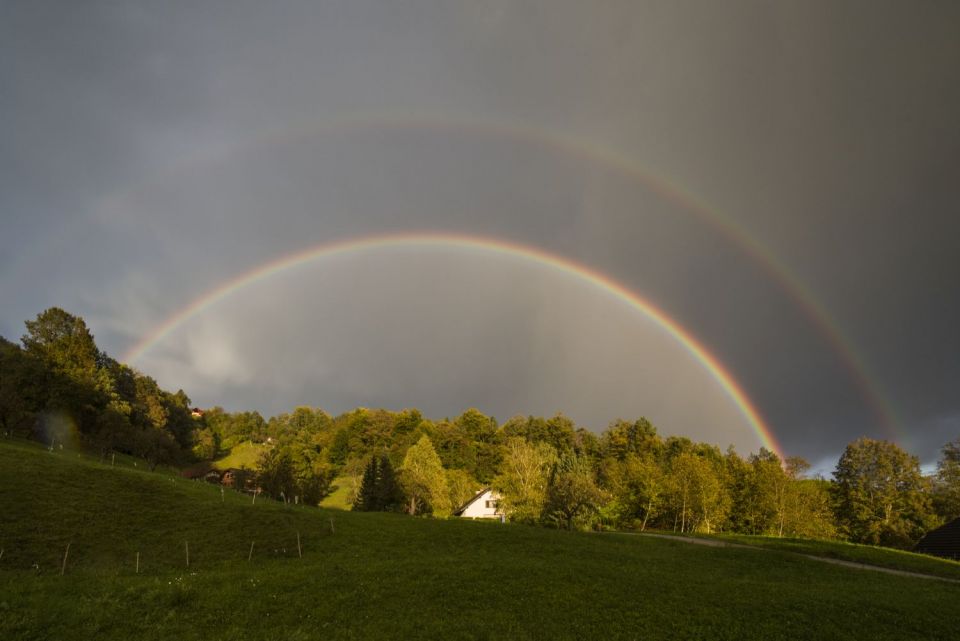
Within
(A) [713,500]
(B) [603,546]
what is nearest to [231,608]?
(B) [603,546]

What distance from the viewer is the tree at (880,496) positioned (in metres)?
81.4

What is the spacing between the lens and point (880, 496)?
86625 millimetres

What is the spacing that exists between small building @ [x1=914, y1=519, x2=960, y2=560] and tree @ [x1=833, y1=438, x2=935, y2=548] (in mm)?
38952

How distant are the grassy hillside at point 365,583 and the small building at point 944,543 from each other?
2755cm

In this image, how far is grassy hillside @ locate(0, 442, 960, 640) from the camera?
16453 millimetres

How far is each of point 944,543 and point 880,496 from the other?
1858 inches

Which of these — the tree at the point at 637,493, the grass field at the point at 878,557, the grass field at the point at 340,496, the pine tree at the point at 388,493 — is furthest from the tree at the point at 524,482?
the grass field at the point at 340,496

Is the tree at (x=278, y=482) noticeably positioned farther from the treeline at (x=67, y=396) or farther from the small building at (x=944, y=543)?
the small building at (x=944, y=543)

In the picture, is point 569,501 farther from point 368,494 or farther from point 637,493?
point 637,493

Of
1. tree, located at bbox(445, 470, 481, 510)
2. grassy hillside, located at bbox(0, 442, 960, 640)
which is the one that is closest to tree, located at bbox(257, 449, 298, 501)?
grassy hillside, located at bbox(0, 442, 960, 640)

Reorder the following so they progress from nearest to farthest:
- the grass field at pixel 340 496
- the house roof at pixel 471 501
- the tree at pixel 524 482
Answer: the tree at pixel 524 482
the house roof at pixel 471 501
the grass field at pixel 340 496

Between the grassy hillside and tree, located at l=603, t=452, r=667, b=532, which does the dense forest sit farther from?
the grassy hillside

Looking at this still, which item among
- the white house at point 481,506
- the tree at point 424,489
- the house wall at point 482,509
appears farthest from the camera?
the house wall at point 482,509

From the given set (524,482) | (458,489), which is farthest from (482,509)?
(524,482)
